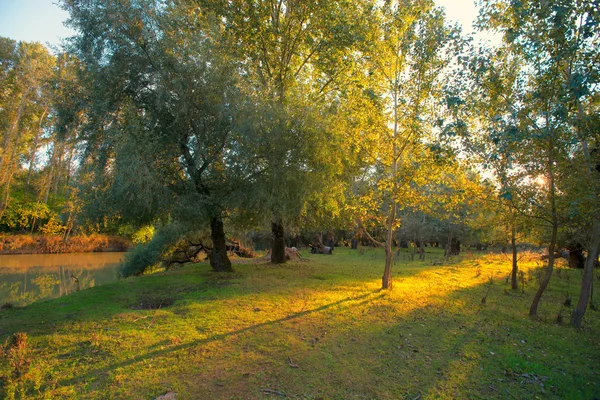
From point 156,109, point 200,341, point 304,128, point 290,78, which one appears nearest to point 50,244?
point 156,109

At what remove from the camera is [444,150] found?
9305mm

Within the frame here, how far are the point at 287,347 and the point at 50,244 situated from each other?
35.9 m

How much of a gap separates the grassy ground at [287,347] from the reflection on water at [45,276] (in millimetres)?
5842

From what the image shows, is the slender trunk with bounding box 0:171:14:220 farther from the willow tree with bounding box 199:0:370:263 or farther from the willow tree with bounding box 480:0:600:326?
the willow tree with bounding box 480:0:600:326

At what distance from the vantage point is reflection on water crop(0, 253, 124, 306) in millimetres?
14367

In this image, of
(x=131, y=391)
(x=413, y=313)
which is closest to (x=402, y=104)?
(x=413, y=313)

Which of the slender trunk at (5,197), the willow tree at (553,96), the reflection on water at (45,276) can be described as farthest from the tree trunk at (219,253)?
the slender trunk at (5,197)

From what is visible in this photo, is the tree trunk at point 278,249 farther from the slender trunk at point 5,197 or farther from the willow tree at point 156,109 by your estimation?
the slender trunk at point 5,197

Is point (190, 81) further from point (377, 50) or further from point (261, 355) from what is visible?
point (261, 355)

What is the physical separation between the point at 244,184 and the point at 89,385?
24.7 feet

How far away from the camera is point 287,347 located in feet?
21.2

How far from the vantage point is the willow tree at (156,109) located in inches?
393

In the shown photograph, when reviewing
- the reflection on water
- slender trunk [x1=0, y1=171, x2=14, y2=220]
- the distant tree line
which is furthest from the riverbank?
the distant tree line

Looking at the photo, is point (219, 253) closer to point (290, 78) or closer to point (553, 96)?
point (290, 78)
